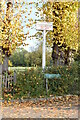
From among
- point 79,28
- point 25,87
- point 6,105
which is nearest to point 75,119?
point 6,105

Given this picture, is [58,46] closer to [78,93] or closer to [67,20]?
[67,20]

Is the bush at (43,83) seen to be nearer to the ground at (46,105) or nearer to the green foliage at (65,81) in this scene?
the green foliage at (65,81)

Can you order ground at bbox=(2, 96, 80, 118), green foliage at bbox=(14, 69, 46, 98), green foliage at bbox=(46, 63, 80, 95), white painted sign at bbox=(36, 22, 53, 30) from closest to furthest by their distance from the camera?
ground at bbox=(2, 96, 80, 118) → green foliage at bbox=(14, 69, 46, 98) → green foliage at bbox=(46, 63, 80, 95) → white painted sign at bbox=(36, 22, 53, 30)

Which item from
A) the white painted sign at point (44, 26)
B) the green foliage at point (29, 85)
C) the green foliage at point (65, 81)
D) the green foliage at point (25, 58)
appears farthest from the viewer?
the green foliage at point (25, 58)

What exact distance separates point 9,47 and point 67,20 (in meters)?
1.28

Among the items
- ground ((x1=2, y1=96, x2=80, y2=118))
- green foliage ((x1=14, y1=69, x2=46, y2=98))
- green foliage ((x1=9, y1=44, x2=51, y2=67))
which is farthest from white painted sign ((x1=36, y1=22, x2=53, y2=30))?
ground ((x1=2, y1=96, x2=80, y2=118))

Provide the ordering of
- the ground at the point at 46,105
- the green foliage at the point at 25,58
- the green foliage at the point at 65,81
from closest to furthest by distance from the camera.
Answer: the ground at the point at 46,105
the green foliage at the point at 65,81
the green foliage at the point at 25,58

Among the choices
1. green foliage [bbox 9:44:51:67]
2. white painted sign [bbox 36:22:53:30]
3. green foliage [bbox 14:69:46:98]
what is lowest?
green foliage [bbox 14:69:46:98]

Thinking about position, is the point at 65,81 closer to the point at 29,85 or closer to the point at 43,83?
the point at 43,83

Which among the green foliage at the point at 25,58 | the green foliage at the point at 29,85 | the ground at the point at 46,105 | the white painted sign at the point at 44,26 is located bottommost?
the ground at the point at 46,105

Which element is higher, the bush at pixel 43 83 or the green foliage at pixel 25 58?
the green foliage at pixel 25 58

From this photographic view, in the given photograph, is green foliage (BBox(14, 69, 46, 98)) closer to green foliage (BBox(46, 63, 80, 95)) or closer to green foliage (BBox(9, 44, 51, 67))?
green foliage (BBox(46, 63, 80, 95))

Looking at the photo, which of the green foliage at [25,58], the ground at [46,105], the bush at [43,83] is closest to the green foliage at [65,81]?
the bush at [43,83]

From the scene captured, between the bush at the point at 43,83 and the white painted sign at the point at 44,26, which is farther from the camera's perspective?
the white painted sign at the point at 44,26
